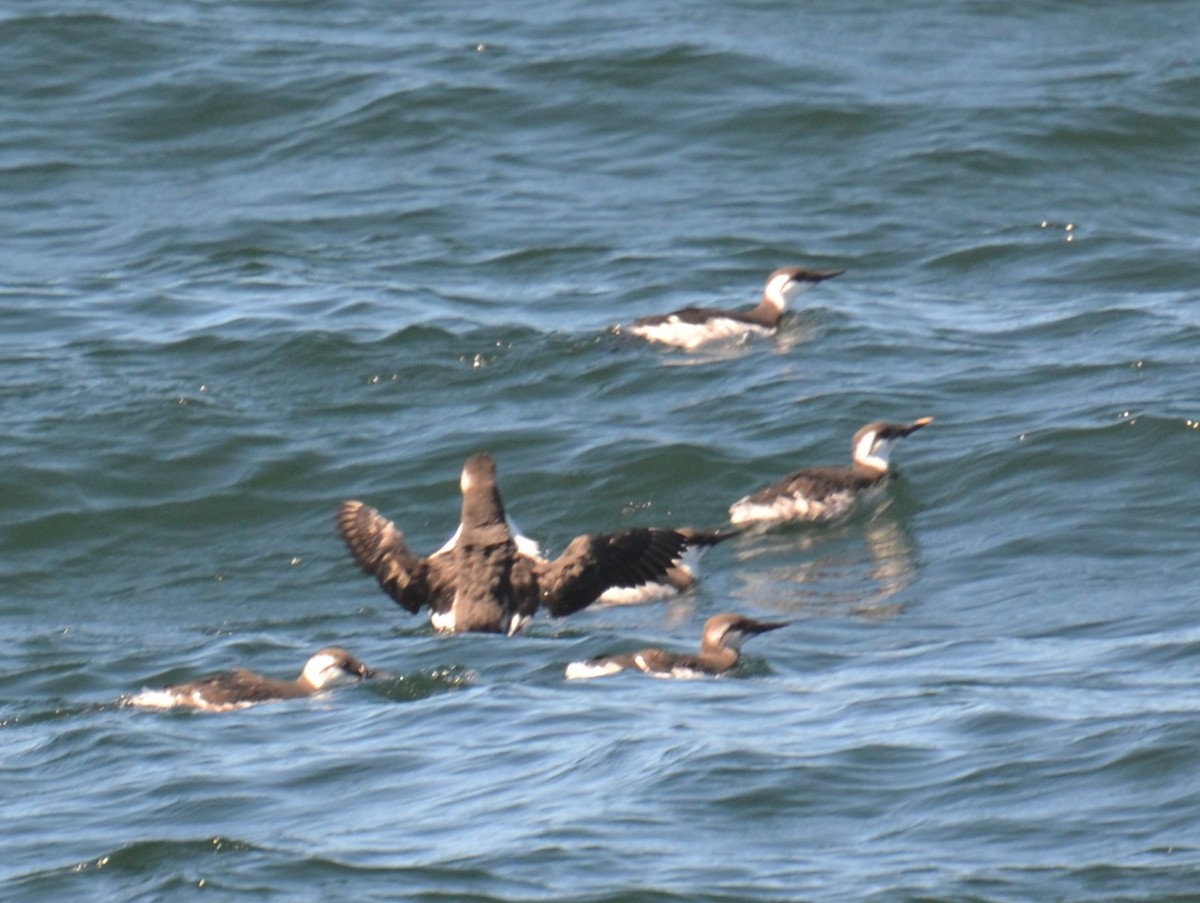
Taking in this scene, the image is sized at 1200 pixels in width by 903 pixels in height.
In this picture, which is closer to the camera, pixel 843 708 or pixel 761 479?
pixel 843 708

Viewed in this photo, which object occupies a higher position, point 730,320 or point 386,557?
point 386,557

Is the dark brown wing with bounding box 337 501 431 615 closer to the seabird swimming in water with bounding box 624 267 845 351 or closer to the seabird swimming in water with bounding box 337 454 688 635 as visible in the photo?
the seabird swimming in water with bounding box 337 454 688 635

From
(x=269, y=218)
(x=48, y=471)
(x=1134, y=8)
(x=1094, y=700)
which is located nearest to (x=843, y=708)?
(x=1094, y=700)

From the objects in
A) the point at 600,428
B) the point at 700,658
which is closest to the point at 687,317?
the point at 600,428

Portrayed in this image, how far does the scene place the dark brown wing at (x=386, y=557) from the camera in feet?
44.5

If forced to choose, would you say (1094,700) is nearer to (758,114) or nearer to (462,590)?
(462,590)

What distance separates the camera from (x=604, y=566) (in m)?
13.3

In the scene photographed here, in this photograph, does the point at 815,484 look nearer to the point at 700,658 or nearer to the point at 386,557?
the point at 386,557

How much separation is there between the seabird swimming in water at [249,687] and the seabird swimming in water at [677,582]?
9.21ft

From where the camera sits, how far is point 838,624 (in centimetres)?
1336

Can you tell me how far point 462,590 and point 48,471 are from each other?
4.93m

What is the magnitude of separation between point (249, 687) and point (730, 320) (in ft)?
25.8

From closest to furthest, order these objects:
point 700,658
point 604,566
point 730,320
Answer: point 700,658 → point 604,566 → point 730,320

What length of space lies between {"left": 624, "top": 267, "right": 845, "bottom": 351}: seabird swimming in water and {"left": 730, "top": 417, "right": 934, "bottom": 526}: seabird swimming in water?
101 inches
